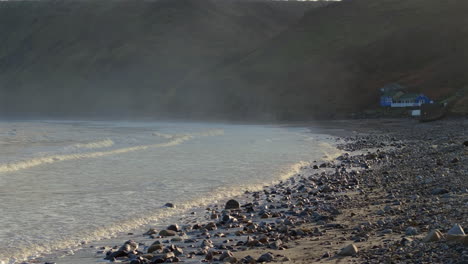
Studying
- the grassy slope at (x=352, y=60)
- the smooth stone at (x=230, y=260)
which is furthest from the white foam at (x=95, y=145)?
the grassy slope at (x=352, y=60)

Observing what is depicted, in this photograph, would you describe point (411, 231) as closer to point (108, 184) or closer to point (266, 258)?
point (266, 258)

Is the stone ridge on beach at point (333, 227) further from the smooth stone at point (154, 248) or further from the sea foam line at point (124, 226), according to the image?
the sea foam line at point (124, 226)

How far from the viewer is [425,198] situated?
11.2 meters

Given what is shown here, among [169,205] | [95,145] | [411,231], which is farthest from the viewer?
[95,145]

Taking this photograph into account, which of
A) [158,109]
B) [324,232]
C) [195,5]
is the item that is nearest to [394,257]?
[324,232]

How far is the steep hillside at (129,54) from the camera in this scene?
13938 cm

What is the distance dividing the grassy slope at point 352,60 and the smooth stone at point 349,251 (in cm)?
7095

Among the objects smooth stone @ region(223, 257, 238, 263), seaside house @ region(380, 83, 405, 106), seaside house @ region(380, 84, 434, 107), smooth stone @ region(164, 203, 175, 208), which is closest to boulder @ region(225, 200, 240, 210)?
smooth stone @ region(164, 203, 175, 208)

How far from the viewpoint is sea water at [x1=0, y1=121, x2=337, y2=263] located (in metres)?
10.2

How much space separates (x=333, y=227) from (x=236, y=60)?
11619 cm

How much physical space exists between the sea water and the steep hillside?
87408 millimetres

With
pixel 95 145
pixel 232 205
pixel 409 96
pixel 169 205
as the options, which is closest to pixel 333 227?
pixel 232 205

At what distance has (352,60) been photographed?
101 metres

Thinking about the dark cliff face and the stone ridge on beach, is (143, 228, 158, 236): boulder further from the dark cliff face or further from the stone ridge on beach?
the dark cliff face
